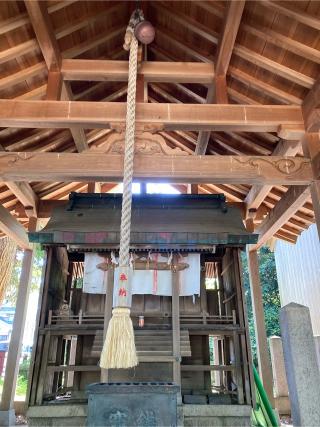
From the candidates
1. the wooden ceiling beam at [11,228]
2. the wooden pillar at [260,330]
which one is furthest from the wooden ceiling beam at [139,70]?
the wooden pillar at [260,330]

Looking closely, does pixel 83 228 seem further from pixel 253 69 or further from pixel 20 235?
pixel 253 69

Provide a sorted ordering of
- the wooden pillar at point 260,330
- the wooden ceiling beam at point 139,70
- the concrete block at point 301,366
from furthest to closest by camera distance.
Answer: the wooden pillar at point 260,330 < the wooden ceiling beam at point 139,70 < the concrete block at point 301,366

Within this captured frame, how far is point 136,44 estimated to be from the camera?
363cm

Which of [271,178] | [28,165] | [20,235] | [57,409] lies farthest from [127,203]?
[20,235]

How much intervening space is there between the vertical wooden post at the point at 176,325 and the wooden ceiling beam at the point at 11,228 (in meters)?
2.87

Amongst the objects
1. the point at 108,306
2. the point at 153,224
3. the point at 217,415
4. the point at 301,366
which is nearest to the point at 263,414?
the point at 217,415

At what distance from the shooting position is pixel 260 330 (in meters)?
6.45

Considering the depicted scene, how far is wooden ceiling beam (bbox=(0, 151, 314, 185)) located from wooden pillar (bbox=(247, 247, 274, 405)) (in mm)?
3313

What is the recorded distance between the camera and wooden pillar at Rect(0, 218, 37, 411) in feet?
18.7

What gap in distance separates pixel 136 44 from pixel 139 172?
1.40 m

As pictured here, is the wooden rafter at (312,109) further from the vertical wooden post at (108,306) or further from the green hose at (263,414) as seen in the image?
the green hose at (263,414)

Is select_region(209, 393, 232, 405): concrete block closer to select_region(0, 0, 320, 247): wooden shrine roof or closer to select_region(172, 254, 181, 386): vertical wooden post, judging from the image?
select_region(172, 254, 181, 386): vertical wooden post

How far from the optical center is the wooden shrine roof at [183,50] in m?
3.64

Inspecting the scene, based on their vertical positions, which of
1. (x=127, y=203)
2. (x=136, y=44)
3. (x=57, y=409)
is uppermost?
(x=136, y=44)
